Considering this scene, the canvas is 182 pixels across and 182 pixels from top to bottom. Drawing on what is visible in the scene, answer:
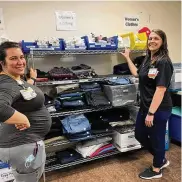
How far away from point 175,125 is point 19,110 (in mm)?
2434

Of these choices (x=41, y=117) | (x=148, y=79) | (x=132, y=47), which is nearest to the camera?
(x=41, y=117)

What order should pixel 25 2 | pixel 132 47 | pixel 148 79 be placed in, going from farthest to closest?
pixel 132 47, pixel 25 2, pixel 148 79

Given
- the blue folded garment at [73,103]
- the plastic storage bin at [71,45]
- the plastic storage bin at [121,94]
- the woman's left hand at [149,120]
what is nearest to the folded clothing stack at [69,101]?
the blue folded garment at [73,103]

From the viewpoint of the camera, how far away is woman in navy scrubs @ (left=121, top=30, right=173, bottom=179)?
1.92m

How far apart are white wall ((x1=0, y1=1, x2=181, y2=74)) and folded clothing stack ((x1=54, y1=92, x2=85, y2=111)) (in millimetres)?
551

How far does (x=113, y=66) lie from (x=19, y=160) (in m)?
2.00

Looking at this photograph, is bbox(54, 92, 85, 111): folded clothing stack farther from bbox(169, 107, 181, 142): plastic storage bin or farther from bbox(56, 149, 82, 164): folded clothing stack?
bbox(169, 107, 181, 142): plastic storage bin

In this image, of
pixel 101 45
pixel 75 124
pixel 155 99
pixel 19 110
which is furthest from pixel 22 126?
pixel 101 45

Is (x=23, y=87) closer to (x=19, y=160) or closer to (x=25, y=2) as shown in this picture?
(x=19, y=160)

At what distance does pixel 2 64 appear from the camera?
1.29 m

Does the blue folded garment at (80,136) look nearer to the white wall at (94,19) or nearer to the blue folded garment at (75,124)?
A: the blue folded garment at (75,124)

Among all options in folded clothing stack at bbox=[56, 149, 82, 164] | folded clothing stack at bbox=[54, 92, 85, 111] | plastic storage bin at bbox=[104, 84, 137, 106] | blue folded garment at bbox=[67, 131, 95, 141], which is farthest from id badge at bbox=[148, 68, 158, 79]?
folded clothing stack at bbox=[56, 149, 82, 164]

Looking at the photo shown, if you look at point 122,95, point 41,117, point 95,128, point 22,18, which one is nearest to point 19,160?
point 41,117

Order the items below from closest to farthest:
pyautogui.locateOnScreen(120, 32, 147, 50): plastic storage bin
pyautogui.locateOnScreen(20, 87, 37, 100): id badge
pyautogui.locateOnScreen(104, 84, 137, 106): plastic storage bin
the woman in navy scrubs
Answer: pyautogui.locateOnScreen(20, 87, 37, 100): id badge
the woman in navy scrubs
pyautogui.locateOnScreen(104, 84, 137, 106): plastic storage bin
pyautogui.locateOnScreen(120, 32, 147, 50): plastic storage bin
